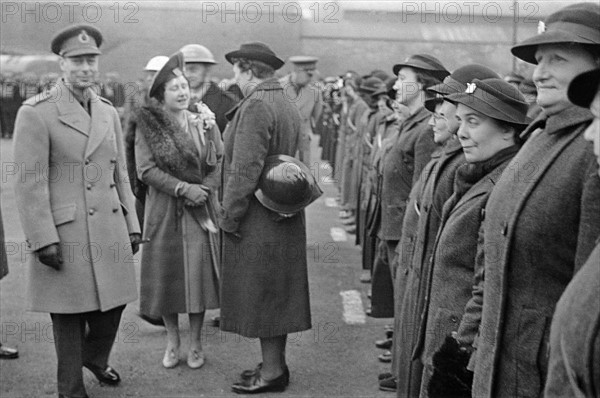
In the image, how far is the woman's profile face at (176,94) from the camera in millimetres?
6191

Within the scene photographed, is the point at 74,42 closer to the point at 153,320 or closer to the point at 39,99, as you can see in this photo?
the point at 39,99

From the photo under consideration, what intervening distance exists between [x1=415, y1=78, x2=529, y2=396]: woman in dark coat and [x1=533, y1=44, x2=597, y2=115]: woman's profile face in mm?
651

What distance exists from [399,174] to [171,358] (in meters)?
1.99

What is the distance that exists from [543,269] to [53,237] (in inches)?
120

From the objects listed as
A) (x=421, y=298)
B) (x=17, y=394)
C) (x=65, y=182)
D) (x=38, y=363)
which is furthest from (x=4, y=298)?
(x=421, y=298)

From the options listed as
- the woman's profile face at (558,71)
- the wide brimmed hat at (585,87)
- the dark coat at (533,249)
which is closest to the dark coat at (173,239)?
the dark coat at (533,249)

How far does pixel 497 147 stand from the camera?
3.74 m

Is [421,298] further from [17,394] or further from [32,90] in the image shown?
[32,90]

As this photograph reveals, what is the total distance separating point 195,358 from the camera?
6.27 m

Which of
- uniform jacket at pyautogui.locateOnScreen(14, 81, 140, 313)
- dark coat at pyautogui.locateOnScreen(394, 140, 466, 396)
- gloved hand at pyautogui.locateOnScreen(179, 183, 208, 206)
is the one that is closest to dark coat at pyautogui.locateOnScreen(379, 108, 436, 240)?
dark coat at pyautogui.locateOnScreen(394, 140, 466, 396)

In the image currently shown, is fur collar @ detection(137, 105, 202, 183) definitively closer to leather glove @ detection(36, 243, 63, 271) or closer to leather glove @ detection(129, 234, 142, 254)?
leather glove @ detection(129, 234, 142, 254)

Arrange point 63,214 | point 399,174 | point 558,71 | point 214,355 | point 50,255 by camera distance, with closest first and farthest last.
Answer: point 558,71 < point 50,255 < point 63,214 < point 399,174 < point 214,355

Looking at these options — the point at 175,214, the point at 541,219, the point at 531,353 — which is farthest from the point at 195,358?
the point at 541,219

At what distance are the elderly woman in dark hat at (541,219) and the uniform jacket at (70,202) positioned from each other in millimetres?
2882
